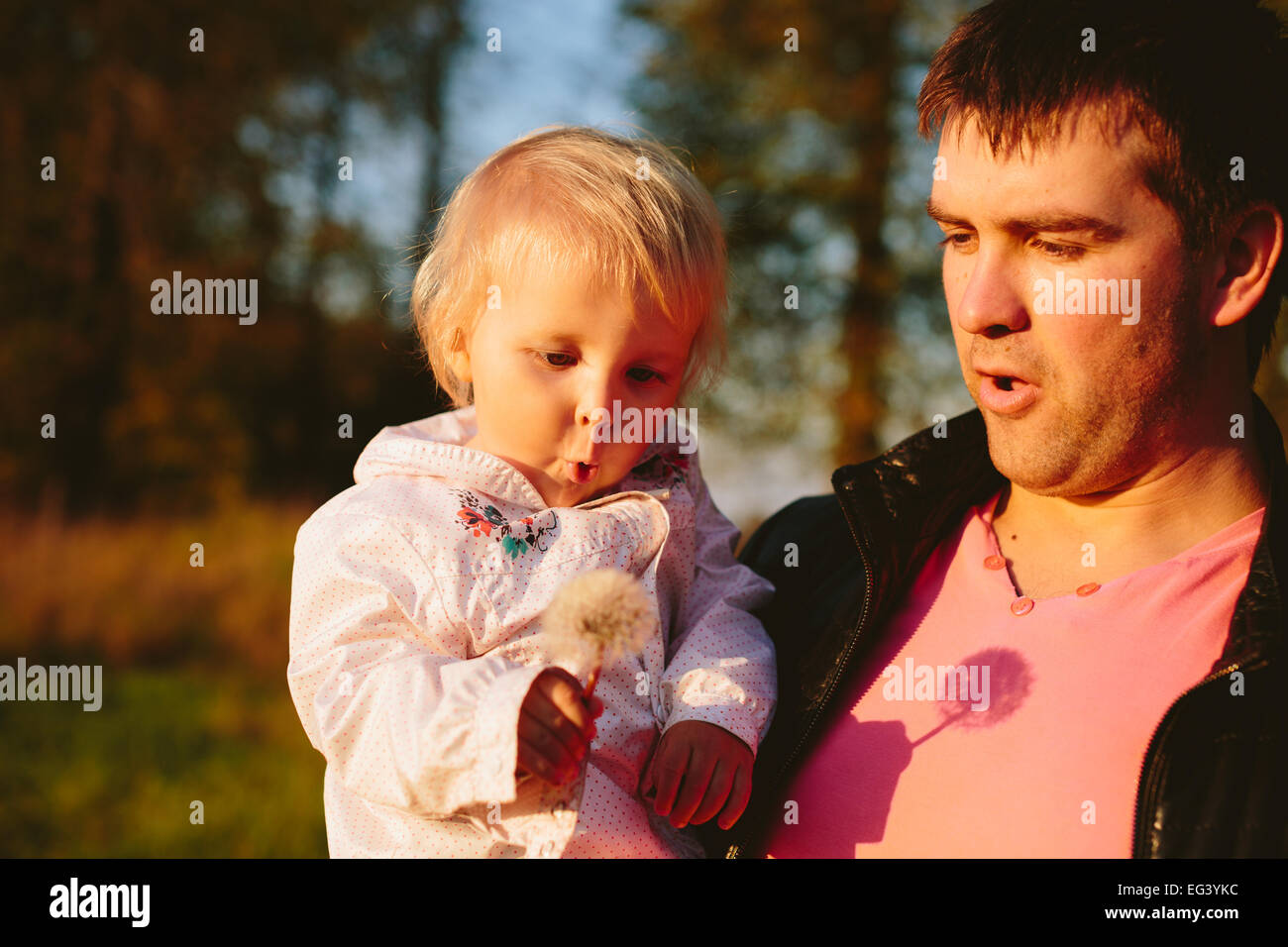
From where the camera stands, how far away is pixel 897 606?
8.15 feet

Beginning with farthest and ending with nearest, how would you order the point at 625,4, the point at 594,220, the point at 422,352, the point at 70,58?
the point at 70,58
the point at 625,4
the point at 422,352
the point at 594,220

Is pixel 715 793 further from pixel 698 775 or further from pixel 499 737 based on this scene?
pixel 499 737

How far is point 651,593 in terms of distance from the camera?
2.33 meters

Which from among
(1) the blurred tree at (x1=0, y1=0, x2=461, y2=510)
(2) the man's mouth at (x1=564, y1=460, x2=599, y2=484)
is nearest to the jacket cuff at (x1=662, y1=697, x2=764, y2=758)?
(2) the man's mouth at (x1=564, y1=460, x2=599, y2=484)

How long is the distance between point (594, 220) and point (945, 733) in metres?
1.30

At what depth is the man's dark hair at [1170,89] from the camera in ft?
7.14

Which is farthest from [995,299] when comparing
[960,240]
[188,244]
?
[188,244]

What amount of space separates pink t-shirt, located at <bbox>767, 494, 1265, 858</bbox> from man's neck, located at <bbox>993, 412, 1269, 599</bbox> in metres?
0.05

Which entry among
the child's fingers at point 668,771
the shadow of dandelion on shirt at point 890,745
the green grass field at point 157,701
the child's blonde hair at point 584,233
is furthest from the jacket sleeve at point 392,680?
the green grass field at point 157,701

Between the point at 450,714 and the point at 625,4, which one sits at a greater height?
the point at 625,4

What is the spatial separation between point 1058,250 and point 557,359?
1066 mm

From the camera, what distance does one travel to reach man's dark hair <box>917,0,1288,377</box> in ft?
7.14

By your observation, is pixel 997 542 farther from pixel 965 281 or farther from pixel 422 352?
pixel 422 352
